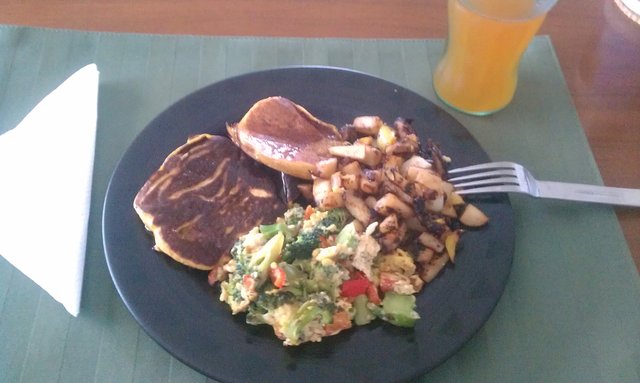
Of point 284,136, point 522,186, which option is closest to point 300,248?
point 284,136

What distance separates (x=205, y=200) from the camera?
5.02ft

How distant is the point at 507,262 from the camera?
1.44 metres

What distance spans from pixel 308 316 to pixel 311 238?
0.20 m

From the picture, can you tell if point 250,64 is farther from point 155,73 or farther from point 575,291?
point 575,291

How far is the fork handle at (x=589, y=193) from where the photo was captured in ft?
5.40

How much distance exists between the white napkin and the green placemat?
63 millimetres

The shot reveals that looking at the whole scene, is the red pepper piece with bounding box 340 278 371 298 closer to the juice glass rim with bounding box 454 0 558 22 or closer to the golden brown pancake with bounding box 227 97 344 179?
the golden brown pancake with bounding box 227 97 344 179

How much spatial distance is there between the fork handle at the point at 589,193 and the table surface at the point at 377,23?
1.14 feet

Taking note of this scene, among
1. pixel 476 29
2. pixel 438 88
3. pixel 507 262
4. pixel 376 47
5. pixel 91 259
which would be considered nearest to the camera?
pixel 507 262

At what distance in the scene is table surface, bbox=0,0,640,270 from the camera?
2.04m

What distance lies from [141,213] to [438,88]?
111 centimetres

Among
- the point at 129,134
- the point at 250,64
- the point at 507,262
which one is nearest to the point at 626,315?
the point at 507,262

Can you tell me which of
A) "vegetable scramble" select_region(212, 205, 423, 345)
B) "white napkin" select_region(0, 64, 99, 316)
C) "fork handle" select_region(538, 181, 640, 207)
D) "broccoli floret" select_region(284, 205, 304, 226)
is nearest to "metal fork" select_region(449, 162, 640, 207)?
"fork handle" select_region(538, 181, 640, 207)

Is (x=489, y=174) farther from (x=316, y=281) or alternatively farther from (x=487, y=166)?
(x=316, y=281)
